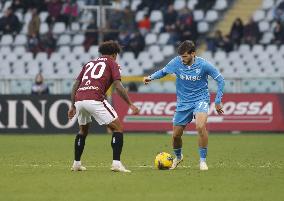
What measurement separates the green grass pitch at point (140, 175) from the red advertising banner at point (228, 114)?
440 centimetres

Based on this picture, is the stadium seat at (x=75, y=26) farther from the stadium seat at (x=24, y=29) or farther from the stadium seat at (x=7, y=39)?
the stadium seat at (x=7, y=39)

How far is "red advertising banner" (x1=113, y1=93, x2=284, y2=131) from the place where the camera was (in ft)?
86.2

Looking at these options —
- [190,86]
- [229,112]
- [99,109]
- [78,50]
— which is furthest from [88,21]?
[99,109]

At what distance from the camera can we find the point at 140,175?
13.0m

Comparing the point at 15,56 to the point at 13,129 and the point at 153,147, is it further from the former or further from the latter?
the point at 153,147

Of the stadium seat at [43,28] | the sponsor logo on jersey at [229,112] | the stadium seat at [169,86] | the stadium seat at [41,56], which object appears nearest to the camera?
the sponsor logo on jersey at [229,112]

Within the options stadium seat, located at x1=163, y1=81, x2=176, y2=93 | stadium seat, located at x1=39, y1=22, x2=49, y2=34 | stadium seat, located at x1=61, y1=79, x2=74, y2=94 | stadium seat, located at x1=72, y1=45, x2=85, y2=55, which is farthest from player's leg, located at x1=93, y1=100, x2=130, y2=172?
stadium seat, located at x1=39, y1=22, x2=49, y2=34

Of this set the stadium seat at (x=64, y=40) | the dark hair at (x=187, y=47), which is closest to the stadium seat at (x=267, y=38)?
the stadium seat at (x=64, y=40)

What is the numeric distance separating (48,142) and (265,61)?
1023cm

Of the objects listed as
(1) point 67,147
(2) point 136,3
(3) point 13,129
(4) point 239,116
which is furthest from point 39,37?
(1) point 67,147

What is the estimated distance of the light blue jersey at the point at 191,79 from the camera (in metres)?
14.4

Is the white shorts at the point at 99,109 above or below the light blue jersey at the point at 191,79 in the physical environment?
below

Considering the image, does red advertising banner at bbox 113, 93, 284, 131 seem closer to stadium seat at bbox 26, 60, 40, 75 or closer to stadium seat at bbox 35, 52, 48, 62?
stadium seat at bbox 26, 60, 40, 75

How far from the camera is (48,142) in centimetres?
2261
